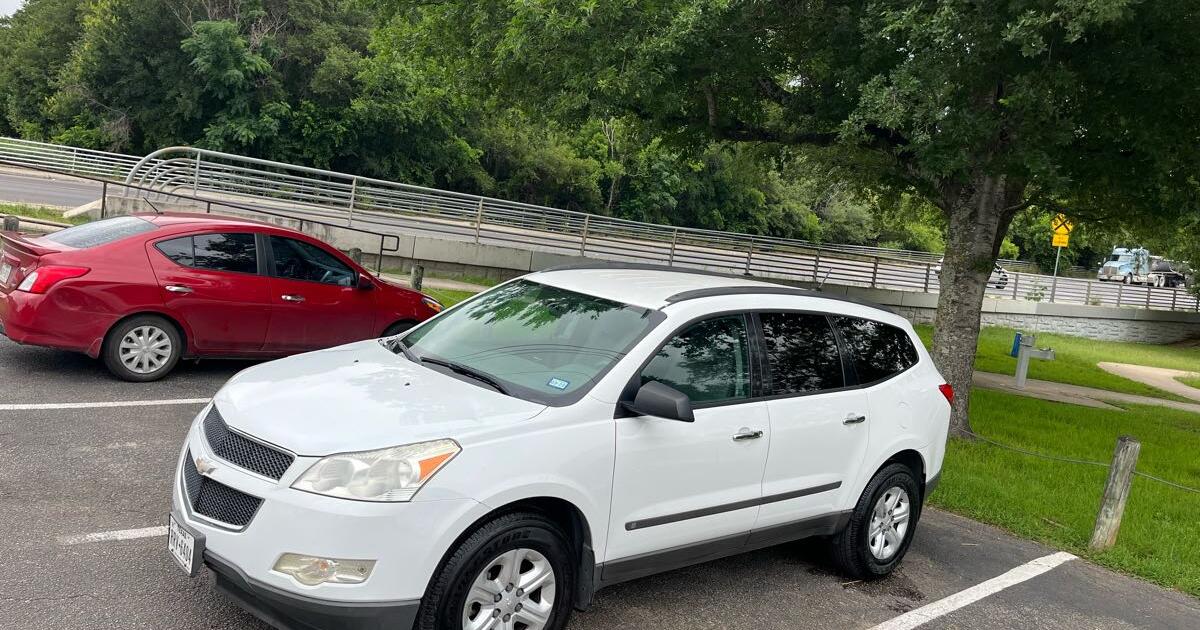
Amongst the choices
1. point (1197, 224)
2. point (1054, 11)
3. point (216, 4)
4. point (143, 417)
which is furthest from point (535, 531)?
point (216, 4)

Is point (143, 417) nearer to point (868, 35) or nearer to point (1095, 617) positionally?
point (1095, 617)

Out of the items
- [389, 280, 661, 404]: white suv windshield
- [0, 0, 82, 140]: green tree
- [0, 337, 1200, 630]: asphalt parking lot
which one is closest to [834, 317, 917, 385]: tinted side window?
[0, 337, 1200, 630]: asphalt parking lot

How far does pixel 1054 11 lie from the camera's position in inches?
274

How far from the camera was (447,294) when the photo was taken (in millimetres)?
15594

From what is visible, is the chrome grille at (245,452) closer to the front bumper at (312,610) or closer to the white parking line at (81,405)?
the front bumper at (312,610)

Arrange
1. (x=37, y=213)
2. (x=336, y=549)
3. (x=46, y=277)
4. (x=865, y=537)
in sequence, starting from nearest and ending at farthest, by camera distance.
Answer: (x=336, y=549)
(x=865, y=537)
(x=46, y=277)
(x=37, y=213)

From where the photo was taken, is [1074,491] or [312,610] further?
[1074,491]

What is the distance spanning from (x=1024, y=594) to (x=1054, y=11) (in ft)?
14.9

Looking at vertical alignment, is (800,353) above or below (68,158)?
below

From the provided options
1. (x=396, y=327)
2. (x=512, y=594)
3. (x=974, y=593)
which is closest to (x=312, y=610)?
(x=512, y=594)

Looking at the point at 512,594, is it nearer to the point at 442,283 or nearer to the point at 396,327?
the point at 396,327

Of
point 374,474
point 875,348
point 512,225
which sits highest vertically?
point 512,225

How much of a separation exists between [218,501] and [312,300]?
5.05 m

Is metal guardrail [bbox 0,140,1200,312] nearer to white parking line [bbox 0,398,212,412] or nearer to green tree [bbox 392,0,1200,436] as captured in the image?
green tree [bbox 392,0,1200,436]
